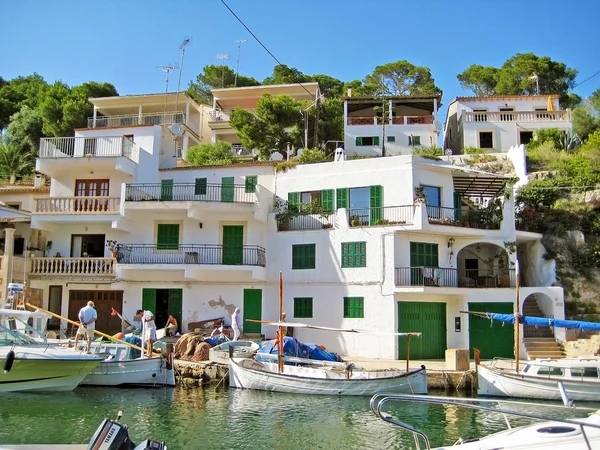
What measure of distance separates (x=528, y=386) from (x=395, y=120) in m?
24.5

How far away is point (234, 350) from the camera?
23.9 metres

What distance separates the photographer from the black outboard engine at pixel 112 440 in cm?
961

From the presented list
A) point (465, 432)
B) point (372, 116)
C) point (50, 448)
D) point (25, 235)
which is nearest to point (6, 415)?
point (50, 448)

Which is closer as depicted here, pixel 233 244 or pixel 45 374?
pixel 45 374

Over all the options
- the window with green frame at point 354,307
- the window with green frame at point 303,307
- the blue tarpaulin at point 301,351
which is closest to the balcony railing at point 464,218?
the window with green frame at point 354,307

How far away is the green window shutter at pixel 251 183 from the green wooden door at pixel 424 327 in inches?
388

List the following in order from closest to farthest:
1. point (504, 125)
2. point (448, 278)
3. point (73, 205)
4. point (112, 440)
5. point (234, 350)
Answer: point (112, 440) < point (234, 350) < point (448, 278) < point (73, 205) < point (504, 125)

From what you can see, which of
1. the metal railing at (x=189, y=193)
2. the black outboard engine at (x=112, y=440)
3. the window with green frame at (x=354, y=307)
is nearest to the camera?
the black outboard engine at (x=112, y=440)

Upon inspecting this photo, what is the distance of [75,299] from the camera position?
30156 millimetres

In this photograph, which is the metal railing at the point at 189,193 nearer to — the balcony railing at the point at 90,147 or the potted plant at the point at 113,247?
the balcony railing at the point at 90,147

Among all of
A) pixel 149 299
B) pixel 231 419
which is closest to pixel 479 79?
pixel 149 299

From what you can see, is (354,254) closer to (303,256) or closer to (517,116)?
(303,256)

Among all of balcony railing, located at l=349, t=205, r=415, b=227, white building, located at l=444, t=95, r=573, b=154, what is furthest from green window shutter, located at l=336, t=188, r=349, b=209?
white building, located at l=444, t=95, r=573, b=154

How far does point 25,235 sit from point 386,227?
19061 millimetres
